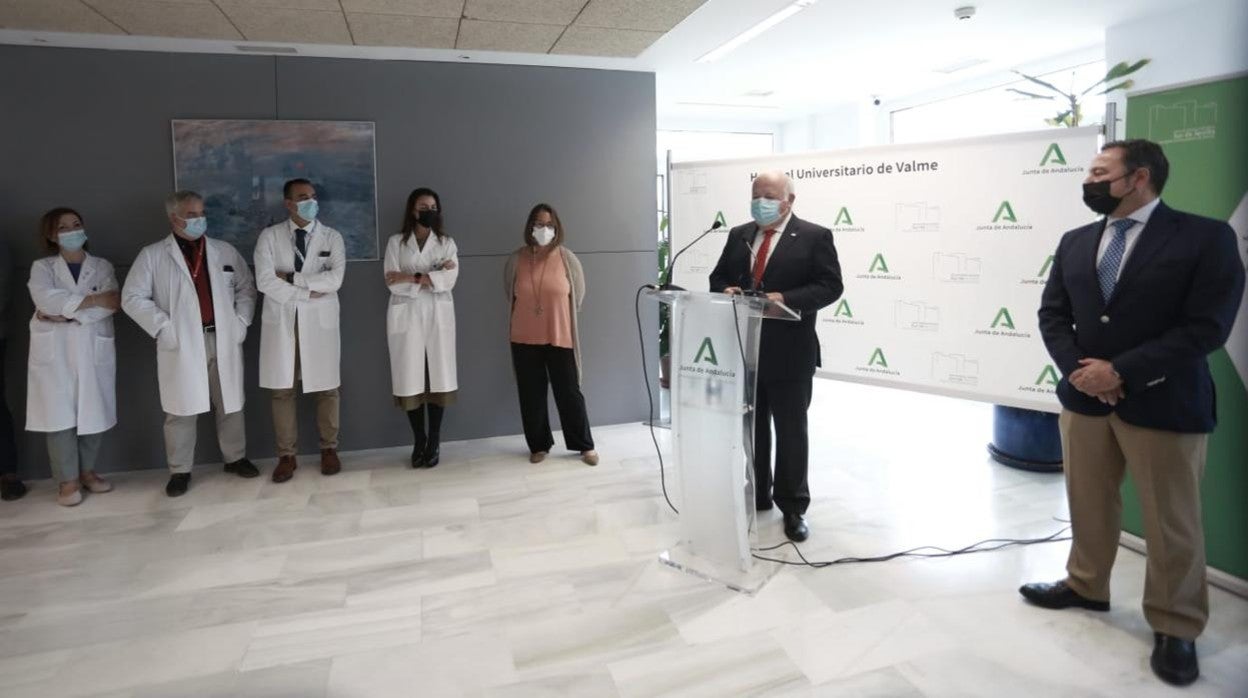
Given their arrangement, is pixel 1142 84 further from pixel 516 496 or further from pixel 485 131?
pixel 516 496

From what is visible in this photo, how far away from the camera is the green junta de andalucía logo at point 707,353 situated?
277cm

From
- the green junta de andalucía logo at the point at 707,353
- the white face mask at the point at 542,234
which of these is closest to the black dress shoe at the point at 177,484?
the white face mask at the point at 542,234

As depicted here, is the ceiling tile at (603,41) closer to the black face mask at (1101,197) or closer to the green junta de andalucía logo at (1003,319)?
the green junta de andalucía logo at (1003,319)

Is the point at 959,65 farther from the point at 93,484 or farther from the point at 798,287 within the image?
the point at 93,484

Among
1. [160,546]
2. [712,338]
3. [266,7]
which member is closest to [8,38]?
[266,7]

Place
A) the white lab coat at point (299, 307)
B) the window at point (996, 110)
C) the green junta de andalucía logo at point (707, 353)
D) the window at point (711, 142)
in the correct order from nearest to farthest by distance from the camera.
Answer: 1. the green junta de andalucía logo at point (707, 353)
2. the white lab coat at point (299, 307)
3. the window at point (996, 110)
4. the window at point (711, 142)

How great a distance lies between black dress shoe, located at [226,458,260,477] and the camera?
442cm

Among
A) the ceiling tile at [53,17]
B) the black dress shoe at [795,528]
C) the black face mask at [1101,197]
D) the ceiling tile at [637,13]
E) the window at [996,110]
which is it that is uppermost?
the window at [996,110]

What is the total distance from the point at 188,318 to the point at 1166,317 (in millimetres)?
4537

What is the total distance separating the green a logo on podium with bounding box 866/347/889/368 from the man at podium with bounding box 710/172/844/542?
3.20 ft

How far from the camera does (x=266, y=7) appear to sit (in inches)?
146

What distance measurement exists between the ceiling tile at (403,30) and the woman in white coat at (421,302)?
90 cm

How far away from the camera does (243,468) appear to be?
4.44m

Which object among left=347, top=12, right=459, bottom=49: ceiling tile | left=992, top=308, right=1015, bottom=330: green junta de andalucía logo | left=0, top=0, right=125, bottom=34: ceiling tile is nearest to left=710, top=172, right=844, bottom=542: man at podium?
left=992, top=308, right=1015, bottom=330: green junta de andalucía logo
